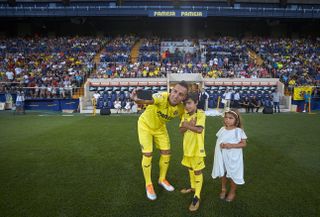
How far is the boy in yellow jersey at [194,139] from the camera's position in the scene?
4070 mm

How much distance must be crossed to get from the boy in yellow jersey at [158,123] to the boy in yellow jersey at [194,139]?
0.19 metres

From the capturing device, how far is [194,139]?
423 cm

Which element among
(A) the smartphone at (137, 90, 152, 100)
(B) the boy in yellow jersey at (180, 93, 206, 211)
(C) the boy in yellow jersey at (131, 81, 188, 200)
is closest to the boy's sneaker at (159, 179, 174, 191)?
(C) the boy in yellow jersey at (131, 81, 188, 200)

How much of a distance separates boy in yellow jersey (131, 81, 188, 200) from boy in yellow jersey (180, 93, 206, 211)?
19 centimetres

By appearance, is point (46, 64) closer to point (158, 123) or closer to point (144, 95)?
point (158, 123)

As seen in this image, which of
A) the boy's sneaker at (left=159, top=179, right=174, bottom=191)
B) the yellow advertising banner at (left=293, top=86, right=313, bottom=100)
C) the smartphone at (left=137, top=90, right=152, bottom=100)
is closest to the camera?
the smartphone at (left=137, top=90, right=152, bottom=100)

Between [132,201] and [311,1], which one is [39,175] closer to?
[132,201]

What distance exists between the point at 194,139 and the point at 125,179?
2.00 m

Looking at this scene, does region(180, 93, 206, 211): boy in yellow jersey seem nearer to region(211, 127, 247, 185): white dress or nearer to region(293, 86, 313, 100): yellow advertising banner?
region(211, 127, 247, 185): white dress

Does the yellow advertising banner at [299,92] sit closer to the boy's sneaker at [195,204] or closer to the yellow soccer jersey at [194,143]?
the yellow soccer jersey at [194,143]

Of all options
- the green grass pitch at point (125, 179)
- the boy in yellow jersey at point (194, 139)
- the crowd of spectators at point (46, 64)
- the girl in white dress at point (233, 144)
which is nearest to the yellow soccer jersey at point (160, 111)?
the boy in yellow jersey at point (194, 139)

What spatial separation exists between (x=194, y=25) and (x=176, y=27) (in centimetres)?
238

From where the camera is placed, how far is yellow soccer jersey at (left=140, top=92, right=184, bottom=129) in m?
4.39

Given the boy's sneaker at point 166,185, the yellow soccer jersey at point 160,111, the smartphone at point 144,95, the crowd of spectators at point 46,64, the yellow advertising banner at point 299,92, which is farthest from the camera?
the crowd of spectators at point 46,64
